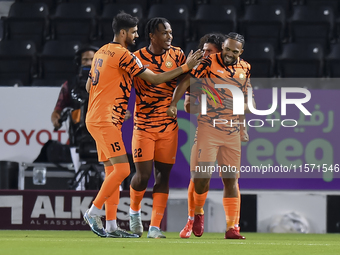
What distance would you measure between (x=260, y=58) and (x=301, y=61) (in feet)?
1.95

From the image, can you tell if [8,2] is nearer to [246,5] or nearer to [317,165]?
[246,5]

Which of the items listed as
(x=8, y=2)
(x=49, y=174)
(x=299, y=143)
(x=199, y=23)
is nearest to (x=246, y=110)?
(x=299, y=143)

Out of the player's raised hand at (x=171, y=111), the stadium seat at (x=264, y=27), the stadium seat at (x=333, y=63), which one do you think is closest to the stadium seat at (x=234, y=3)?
the stadium seat at (x=264, y=27)

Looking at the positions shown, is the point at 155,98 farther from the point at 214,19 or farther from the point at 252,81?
the point at 214,19

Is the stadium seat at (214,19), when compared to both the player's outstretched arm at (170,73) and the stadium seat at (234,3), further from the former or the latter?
the player's outstretched arm at (170,73)

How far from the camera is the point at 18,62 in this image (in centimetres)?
932

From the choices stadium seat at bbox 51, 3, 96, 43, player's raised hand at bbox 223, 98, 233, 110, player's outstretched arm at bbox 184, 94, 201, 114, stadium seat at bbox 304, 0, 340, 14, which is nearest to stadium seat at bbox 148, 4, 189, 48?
stadium seat at bbox 51, 3, 96, 43

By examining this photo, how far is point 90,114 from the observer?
4973 millimetres

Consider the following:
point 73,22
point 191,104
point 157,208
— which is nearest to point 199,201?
point 157,208

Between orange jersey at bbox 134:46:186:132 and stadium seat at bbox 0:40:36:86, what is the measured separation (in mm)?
4408

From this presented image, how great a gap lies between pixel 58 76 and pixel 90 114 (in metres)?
4.41

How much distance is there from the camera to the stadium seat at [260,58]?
8836 mm

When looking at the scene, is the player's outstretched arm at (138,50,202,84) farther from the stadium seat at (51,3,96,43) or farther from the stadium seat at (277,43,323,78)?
the stadium seat at (51,3,96,43)

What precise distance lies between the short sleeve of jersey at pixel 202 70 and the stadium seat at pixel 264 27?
4265 millimetres
